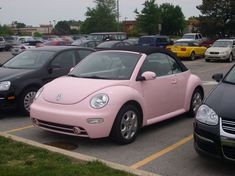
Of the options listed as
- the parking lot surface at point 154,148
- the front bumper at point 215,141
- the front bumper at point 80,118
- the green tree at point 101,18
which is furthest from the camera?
the green tree at point 101,18

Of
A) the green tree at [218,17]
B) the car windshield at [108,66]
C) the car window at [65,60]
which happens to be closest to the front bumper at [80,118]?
the car windshield at [108,66]

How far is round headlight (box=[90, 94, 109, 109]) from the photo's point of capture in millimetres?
6266

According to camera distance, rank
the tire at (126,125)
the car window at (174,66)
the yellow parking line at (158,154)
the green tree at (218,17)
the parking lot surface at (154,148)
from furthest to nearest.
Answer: the green tree at (218,17) < the car window at (174,66) < the tire at (126,125) < the yellow parking line at (158,154) < the parking lot surface at (154,148)

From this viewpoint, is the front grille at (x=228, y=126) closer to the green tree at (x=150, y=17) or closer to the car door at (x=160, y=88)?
the car door at (x=160, y=88)

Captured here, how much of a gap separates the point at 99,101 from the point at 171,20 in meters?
71.7

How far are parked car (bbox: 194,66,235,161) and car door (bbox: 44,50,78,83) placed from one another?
15.4 feet

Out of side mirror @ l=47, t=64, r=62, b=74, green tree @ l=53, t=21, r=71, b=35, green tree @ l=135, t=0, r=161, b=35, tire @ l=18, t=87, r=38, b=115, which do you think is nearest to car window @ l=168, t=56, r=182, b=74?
side mirror @ l=47, t=64, r=62, b=74

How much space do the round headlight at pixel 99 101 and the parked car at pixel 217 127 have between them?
1.50 meters

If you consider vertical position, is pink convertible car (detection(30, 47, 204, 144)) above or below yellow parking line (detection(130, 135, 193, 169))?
above

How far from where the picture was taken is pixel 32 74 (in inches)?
357

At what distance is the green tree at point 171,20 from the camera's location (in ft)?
248

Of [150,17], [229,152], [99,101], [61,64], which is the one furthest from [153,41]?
[150,17]

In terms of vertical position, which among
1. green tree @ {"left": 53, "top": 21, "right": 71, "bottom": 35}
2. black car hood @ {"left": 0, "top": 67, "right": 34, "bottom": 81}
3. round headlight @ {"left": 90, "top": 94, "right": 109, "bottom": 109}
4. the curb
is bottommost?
green tree @ {"left": 53, "top": 21, "right": 71, "bottom": 35}

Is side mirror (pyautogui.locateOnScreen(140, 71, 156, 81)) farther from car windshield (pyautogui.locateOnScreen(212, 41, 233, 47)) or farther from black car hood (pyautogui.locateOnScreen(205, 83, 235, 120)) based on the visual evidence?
car windshield (pyautogui.locateOnScreen(212, 41, 233, 47))
